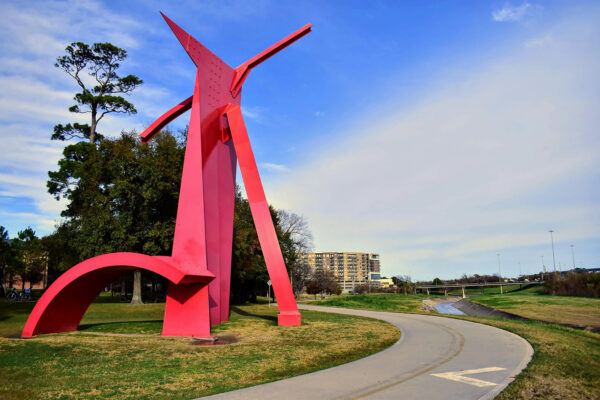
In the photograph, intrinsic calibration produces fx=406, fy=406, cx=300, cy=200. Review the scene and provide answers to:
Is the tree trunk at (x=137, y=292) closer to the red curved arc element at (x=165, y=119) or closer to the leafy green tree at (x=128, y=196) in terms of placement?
the leafy green tree at (x=128, y=196)

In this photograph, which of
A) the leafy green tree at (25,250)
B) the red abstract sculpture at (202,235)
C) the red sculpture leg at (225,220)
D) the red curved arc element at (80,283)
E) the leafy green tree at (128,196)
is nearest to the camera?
the red curved arc element at (80,283)

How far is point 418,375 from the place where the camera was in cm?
744

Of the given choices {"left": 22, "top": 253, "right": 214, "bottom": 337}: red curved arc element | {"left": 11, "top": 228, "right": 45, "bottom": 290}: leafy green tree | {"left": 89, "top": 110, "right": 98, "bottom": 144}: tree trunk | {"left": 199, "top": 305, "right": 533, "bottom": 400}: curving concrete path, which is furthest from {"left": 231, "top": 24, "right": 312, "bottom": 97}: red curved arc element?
{"left": 11, "top": 228, "right": 45, "bottom": 290}: leafy green tree

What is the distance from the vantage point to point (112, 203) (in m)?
27.4

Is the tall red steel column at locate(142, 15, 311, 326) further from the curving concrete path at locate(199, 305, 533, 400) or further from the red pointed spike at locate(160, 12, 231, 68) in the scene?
the curving concrete path at locate(199, 305, 533, 400)

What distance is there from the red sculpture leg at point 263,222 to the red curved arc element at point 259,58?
4.22ft

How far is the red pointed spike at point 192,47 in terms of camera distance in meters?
15.4

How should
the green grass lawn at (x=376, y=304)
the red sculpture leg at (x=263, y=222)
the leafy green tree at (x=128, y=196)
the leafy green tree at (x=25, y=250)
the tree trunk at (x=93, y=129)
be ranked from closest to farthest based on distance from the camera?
the red sculpture leg at (x=263, y=222), the leafy green tree at (x=128, y=196), the green grass lawn at (x=376, y=304), the tree trunk at (x=93, y=129), the leafy green tree at (x=25, y=250)

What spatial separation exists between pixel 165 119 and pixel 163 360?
10500 mm

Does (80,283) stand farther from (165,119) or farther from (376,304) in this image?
(376,304)

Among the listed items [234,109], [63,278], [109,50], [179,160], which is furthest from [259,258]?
[63,278]

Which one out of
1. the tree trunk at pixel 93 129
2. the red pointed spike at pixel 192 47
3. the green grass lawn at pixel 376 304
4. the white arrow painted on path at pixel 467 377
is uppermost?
the tree trunk at pixel 93 129

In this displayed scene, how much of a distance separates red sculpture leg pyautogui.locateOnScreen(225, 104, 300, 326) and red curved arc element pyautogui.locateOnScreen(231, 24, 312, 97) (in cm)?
129

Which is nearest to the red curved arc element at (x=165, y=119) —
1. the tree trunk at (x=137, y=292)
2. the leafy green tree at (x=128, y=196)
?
the leafy green tree at (x=128, y=196)
